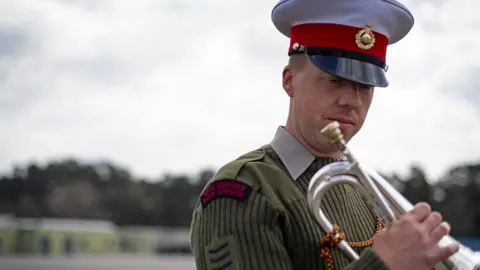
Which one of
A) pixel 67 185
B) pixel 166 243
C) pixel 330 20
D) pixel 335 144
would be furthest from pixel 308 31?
pixel 67 185

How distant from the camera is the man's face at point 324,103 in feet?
8.26

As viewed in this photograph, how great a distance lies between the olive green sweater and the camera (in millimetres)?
2293

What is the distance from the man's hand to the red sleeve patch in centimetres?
49

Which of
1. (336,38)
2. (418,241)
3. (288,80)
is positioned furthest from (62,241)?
(418,241)

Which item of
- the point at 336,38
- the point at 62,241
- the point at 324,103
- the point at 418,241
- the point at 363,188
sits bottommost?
the point at 62,241

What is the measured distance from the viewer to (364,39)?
2.62m

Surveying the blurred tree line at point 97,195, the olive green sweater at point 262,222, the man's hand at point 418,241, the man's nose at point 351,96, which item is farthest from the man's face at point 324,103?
the blurred tree line at point 97,195

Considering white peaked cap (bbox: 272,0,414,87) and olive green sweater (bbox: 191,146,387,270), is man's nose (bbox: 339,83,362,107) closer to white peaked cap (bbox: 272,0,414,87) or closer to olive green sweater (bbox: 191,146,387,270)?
white peaked cap (bbox: 272,0,414,87)

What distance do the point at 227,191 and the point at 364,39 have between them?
0.68 meters

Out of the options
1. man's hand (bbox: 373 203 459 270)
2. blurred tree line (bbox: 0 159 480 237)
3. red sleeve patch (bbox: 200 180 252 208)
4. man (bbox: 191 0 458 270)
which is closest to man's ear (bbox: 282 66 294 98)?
man (bbox: 191 0 458 270)

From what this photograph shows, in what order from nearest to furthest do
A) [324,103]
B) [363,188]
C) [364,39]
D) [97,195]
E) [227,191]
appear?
1. [363,188]
2. [227,191]
3. [324,103]
4. [364,39]
5. [97,195]

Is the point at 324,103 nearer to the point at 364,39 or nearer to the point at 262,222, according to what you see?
the point at 364,39

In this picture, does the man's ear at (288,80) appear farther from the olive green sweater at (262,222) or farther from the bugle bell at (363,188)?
the bugle bell at (363,188)

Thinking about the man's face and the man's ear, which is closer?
the man's face
